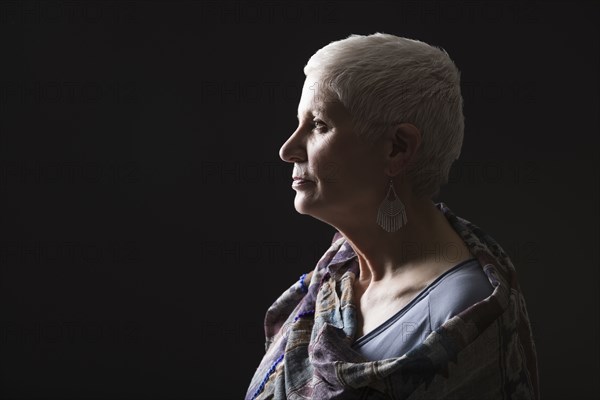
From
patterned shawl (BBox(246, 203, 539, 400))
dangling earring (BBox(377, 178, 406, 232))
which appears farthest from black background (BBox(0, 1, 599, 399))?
dangling earring (BBox(377, 178, 406, 232))

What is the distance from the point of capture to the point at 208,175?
120 inches

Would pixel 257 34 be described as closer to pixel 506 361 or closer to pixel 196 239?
pixel 196 239

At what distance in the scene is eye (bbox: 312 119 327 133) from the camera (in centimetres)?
155

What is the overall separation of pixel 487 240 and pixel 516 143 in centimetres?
145

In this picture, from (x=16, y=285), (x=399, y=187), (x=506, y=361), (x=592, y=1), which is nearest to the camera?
(x=506, y=361)

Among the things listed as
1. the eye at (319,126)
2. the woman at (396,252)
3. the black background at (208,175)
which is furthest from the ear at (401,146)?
the black background at (208,175)

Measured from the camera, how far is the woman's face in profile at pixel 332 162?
1526 millimetres

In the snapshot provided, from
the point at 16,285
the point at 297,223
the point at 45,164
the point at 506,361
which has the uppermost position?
the point at 506,361

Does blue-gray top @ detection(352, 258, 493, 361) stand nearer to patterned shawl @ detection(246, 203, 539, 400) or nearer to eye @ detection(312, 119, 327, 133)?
patterned shawl @ detection(246, 203, 539, 400)

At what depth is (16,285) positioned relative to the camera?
123 inches

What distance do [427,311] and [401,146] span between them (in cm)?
33

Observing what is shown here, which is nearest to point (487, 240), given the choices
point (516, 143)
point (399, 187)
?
point (399, 187)

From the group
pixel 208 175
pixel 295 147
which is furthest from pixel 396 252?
pixel 208 175

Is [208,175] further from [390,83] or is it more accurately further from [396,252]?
[390,83]
